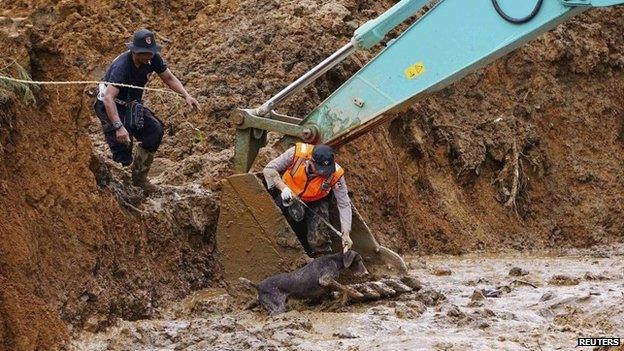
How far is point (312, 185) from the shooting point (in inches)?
380

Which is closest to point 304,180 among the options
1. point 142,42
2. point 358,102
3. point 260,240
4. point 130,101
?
point 260,240

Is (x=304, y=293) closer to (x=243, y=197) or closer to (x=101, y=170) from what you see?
(x=243, y=197)

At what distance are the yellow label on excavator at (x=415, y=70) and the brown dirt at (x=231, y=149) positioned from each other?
2.03 metres

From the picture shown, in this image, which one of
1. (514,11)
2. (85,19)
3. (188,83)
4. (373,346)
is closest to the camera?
(373,346)

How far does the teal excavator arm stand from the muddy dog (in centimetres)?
113

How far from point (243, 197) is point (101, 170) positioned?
1137 millimetres

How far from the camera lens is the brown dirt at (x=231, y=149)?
8.38 metres

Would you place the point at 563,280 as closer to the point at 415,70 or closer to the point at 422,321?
the point at 422,321

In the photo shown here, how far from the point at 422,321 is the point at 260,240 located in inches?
61.1

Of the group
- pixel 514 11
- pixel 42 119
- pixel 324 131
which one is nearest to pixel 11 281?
pixel 42 119

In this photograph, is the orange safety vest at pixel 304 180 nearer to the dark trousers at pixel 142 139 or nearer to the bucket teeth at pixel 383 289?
the bucket teeth at pixel 383 289

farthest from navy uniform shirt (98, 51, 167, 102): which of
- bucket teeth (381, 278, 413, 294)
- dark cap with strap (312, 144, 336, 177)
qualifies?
bucket teeth (381, 278, 413, 294)

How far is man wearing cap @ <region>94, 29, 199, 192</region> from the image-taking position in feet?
31.4

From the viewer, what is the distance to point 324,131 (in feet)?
32.9
